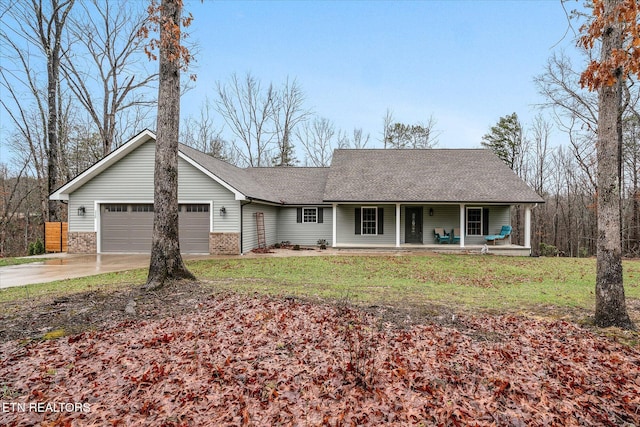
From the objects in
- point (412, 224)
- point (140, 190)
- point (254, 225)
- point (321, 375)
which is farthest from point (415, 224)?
point (321, 375)

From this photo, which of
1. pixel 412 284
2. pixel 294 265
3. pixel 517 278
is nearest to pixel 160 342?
pixel 412 284

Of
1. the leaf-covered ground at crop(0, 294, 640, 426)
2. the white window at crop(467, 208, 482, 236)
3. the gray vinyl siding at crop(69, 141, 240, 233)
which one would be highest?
the gray vinyl siding at crop(69, 141, 240, 233)

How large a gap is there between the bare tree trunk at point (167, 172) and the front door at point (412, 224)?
43.1 feet

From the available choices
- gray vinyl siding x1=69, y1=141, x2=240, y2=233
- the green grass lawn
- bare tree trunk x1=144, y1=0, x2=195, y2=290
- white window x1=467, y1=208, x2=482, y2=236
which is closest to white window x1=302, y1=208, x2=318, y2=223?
gray vinyl siding x1=69, y1=141, x2=240, y2=233

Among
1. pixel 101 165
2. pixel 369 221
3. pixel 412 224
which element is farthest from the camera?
pixel 369 221

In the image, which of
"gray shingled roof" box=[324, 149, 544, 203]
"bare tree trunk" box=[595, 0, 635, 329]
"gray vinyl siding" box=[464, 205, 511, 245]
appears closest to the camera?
"bare tree trunk" box=[595, 0, 635, 329]

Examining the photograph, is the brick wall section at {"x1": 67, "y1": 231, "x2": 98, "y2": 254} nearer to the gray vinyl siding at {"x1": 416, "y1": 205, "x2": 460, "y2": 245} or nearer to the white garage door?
the white garage door

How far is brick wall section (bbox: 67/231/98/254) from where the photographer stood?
14750 millimetres

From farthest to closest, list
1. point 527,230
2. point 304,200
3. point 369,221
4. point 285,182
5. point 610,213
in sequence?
point 285,182 → point 304,200 → point 369,221 → point 527,230 → point 610,213

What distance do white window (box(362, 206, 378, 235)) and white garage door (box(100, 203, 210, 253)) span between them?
26.5ft

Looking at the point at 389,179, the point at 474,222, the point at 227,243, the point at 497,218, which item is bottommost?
the point at 227,243

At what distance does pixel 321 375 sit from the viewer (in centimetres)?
334

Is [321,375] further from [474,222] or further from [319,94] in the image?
[319,94]

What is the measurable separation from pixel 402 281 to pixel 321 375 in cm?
570
